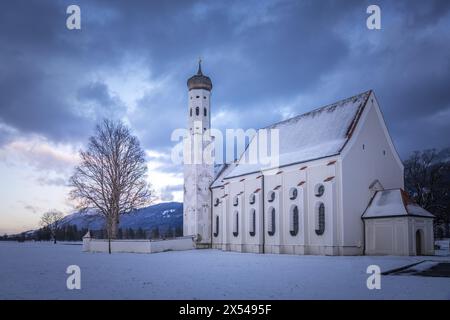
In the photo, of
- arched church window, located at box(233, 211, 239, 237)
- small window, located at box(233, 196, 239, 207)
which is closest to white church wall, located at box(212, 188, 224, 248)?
small window, located at box(233, 196, 239, 207)

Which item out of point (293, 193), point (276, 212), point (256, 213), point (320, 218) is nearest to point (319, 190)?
point (320, 218)

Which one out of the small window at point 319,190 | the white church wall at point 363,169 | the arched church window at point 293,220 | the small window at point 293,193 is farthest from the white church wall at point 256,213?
the white church wall at point 363,169

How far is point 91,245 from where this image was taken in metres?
45.1

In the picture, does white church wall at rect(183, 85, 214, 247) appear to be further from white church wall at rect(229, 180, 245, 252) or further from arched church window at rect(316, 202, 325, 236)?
arched church window at rect(316, 202, 325, 236)

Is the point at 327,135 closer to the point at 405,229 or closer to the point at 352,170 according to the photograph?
the point at 352,170

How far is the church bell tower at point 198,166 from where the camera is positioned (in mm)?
50000

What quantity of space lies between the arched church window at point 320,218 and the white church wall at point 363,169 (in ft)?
6.68

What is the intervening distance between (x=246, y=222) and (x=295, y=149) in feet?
28.6

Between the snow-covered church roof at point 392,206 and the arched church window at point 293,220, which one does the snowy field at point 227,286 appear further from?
the arched church window at point 293,220

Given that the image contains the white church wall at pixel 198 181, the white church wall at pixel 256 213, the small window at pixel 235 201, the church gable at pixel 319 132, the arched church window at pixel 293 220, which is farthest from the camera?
the white church wall at pixel 198 181

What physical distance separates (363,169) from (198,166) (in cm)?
2207

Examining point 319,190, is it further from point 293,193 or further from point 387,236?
point 387,236

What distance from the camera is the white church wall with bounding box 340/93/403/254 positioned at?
3269 cm
